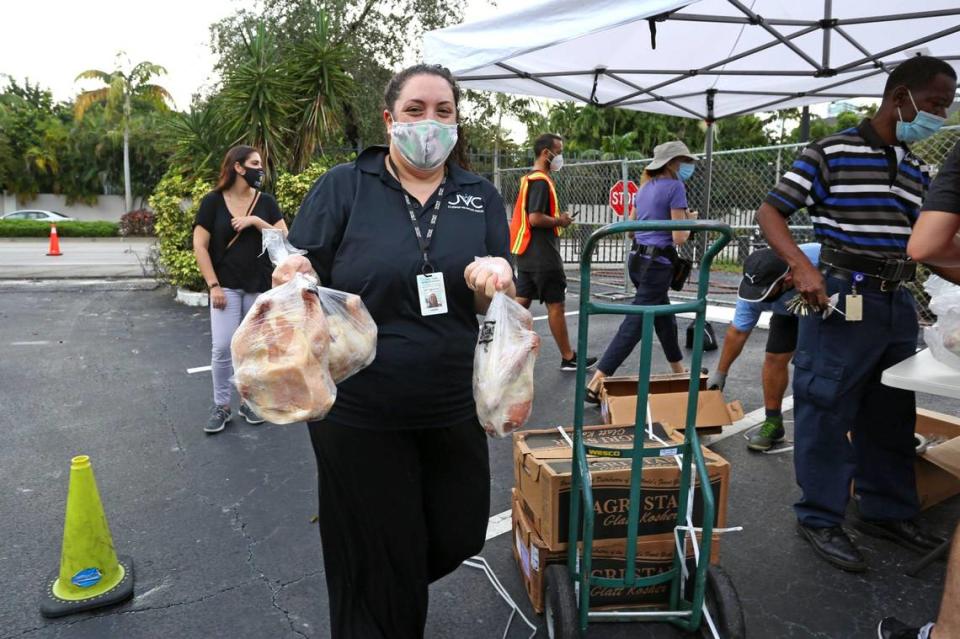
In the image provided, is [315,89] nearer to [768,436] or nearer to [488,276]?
[768,436]

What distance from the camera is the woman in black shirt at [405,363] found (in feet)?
6.26

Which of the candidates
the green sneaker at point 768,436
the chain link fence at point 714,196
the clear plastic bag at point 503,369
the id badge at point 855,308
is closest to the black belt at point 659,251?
the green sneaker at point 768,436

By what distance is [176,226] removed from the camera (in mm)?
9859

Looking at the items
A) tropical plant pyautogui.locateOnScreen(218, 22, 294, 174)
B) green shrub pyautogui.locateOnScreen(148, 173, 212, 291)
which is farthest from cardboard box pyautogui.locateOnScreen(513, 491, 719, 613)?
tropical plant pyautogui.locateOnScreen(218, 22, 294, 174)

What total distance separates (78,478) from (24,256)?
2027 centimetres

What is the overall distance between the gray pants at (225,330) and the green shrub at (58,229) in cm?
3100

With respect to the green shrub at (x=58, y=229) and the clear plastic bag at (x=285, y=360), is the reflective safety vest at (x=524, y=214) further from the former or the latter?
the green shrub at (x=58, y=229)

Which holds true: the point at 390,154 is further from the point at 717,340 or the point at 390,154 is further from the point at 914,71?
the point at 717,340

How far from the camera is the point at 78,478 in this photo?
9.00ft

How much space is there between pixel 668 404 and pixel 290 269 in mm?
2774

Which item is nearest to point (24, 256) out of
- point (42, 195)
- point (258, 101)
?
point (258, 101)

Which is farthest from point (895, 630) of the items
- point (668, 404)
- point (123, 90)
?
point (123, 90)

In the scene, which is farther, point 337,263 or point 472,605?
point 472,605

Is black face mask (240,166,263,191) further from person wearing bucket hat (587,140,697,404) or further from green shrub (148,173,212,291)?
green shrub (148,173,212,291)
